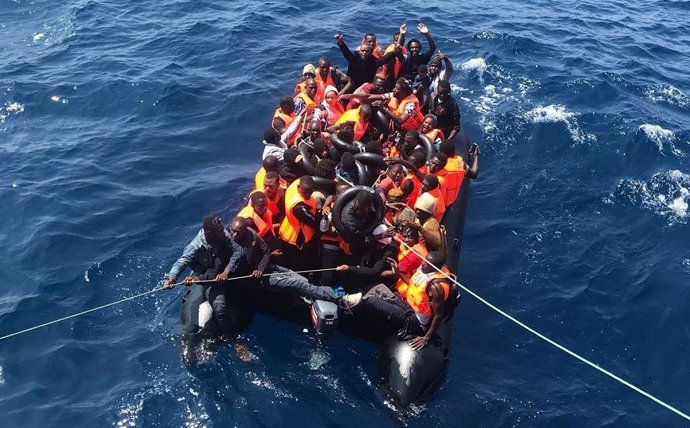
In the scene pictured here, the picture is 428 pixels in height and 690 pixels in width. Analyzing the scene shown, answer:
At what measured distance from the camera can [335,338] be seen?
8820mm

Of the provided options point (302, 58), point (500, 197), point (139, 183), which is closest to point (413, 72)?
point (500, 197)

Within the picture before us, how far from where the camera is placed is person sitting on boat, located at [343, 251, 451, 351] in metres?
7.48

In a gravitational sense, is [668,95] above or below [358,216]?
below

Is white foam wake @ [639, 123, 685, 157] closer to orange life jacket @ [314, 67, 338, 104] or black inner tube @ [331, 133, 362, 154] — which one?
orange life jacket @ [314, 67, 338, 104]

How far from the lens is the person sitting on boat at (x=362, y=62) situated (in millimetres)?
12805

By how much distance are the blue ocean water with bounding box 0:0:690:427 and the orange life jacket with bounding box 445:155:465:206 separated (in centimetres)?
154

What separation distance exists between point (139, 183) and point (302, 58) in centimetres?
799

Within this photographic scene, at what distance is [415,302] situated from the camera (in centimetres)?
773

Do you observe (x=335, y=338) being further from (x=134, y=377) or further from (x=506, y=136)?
(x=506, y=136)

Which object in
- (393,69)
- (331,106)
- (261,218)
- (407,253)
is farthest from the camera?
(393,69)

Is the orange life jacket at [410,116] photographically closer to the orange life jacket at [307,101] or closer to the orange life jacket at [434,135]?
the orange life jacket at [434,135]

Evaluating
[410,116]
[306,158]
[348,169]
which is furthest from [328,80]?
[348,169]

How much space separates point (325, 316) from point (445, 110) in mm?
5854

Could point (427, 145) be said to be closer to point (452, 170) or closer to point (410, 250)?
point (452, 170)
